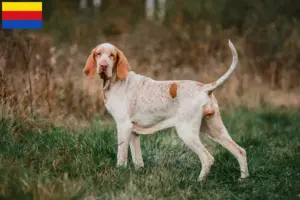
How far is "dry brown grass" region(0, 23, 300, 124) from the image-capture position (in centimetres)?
717

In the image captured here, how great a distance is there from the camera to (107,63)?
5.18 meters

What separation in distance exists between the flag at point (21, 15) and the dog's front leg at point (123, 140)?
3.41m

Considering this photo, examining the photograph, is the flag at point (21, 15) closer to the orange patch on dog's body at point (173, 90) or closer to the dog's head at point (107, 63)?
the dog's head at point (107, 63)

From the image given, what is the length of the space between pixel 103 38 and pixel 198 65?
132 inches

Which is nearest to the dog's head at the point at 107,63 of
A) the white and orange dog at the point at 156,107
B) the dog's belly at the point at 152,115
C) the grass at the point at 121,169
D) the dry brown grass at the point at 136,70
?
the white and orange dog at the point at 156,107

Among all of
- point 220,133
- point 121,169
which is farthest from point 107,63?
point 220,133

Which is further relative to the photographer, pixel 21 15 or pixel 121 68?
pixel 21 15

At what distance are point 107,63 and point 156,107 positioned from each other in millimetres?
613

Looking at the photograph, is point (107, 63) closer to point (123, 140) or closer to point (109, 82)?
point (109, 82)

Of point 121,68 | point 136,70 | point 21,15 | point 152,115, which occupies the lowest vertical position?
point 136,70

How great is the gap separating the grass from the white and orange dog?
25cm

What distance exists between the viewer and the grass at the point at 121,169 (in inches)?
174

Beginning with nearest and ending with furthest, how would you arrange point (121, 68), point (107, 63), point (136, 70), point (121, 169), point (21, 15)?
point (121, 169) → point (107, 63) → point (121, 68) → point (21, 15) → point (136, 70)

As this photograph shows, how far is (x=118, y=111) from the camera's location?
528 centimetres
